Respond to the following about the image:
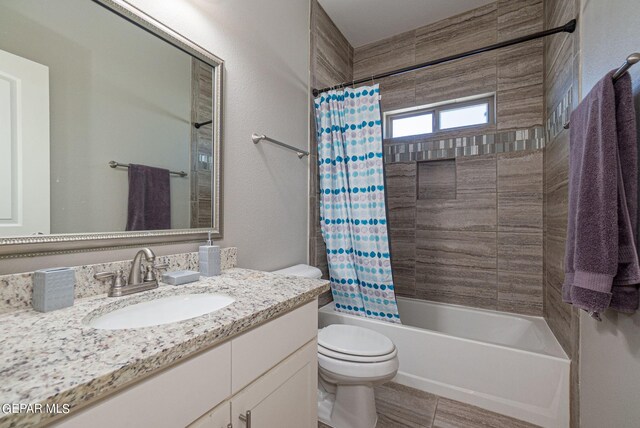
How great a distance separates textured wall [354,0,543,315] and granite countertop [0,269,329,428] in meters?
1.86

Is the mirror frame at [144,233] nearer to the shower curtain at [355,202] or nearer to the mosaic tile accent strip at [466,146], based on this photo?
the shower curtain at [355,202]

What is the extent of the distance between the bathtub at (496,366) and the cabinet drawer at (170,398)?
1.40 metres

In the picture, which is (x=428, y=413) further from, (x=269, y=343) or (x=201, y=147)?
(x=201, y=147)

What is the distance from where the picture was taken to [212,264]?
1.18 m

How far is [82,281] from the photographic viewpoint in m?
0.84

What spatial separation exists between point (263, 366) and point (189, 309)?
350mm

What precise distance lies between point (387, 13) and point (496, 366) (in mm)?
2680

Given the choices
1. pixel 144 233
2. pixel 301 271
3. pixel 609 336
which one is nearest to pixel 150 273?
pixel 144 233

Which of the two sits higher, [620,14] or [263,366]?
[620,14]

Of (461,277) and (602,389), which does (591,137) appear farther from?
(461,277)

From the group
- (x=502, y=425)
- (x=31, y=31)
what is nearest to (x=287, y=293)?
(x=31, y=31)

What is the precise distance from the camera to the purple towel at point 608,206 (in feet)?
2.84

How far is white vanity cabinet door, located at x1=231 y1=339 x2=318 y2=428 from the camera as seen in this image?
0.72 m

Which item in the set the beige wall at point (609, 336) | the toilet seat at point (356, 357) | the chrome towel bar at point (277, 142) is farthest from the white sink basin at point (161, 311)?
the beige wall at point (609, 336)
